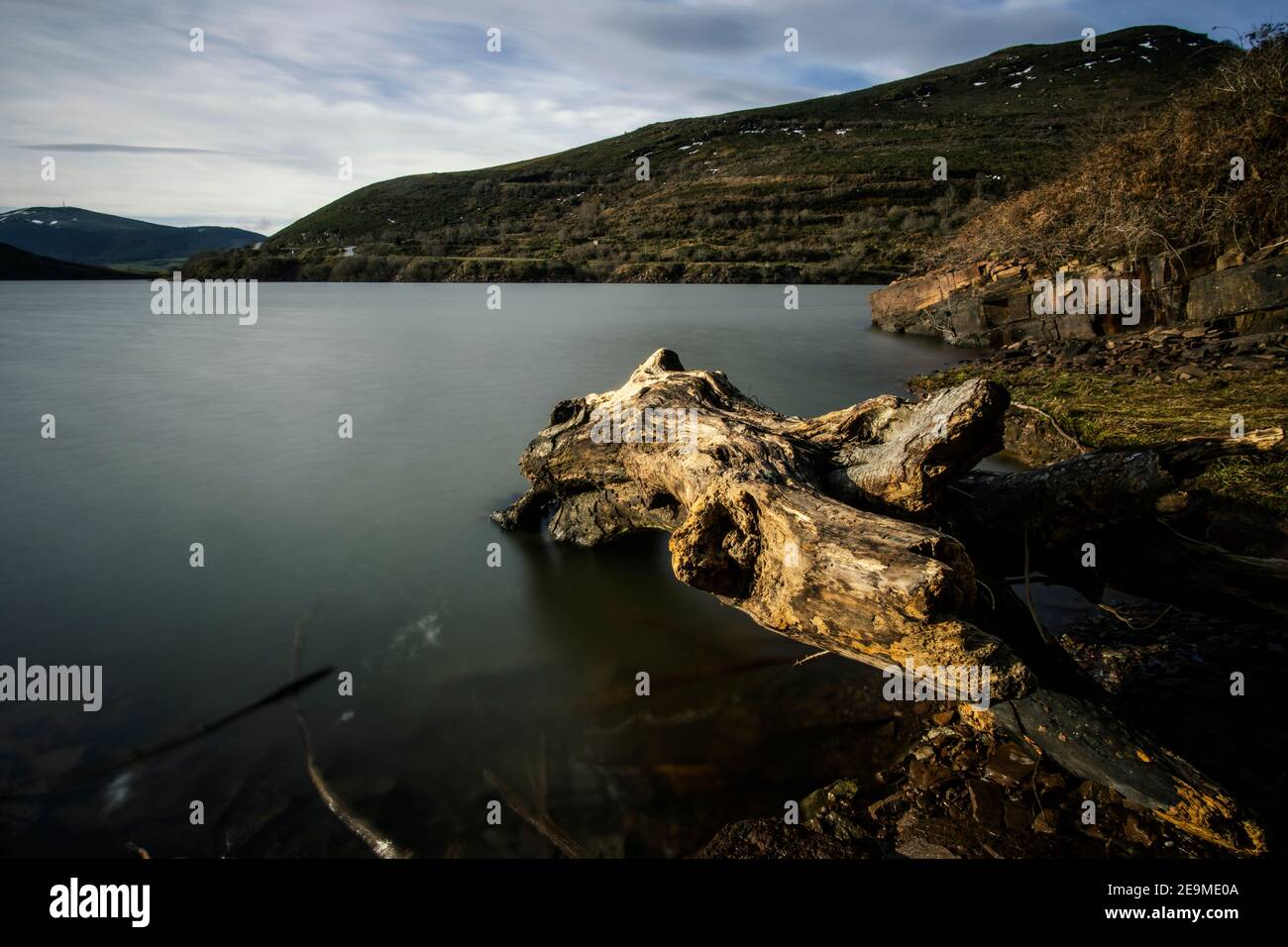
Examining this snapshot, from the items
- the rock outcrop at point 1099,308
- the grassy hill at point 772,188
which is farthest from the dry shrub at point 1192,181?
the grassy hill at point 772,188

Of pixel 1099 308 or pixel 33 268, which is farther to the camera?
pixel 33 268

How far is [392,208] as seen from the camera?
4126 inches

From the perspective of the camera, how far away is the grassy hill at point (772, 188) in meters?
54.9

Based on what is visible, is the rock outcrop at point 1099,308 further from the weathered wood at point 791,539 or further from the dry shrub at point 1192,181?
the weathered wood at point 791,539

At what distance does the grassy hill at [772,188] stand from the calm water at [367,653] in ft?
76.9

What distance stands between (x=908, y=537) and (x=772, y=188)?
77185mm

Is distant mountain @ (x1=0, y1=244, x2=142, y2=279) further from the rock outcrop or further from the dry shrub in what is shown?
the dry shrub

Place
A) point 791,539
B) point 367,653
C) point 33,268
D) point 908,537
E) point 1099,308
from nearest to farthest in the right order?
point 908,537
point 791,539
point 367,653
point 1099,308
point 33,268

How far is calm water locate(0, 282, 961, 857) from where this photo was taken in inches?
147

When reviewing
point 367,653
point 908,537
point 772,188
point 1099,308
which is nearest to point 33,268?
point 772,188

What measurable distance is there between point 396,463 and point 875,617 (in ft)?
26.4

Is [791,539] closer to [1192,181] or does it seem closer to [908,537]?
[908,537]

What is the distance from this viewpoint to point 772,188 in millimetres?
72750
